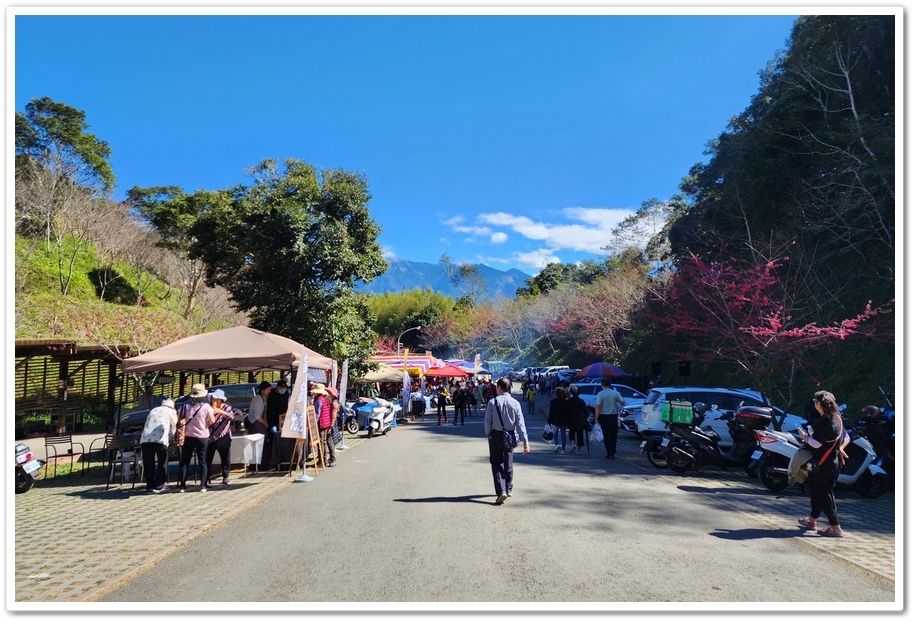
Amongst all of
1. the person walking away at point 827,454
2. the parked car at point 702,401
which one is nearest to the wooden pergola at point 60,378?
the parked car at point 702,401

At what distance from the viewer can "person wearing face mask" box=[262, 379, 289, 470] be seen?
36.2 ft

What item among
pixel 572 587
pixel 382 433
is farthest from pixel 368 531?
pixel 382 433

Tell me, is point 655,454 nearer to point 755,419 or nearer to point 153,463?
point 755,419

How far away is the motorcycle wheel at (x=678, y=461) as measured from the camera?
10.5 metres

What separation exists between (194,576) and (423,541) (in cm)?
214

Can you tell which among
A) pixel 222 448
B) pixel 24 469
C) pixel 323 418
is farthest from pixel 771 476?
pixel 24 469

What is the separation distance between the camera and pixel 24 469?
29.6ft

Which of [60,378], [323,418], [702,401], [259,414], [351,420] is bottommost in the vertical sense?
[351,420]

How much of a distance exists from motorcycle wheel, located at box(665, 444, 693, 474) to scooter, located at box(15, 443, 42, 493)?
10.6 metres

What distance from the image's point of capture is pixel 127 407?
26.1 m

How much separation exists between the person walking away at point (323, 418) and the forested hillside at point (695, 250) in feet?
25.2

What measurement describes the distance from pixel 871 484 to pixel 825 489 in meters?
3.40

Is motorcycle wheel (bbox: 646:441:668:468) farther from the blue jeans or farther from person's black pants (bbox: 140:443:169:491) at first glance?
person's black pants (bbox: 140:443:169:491)

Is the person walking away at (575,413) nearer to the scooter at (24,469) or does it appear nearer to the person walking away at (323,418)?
the person walking away at (323,418)
